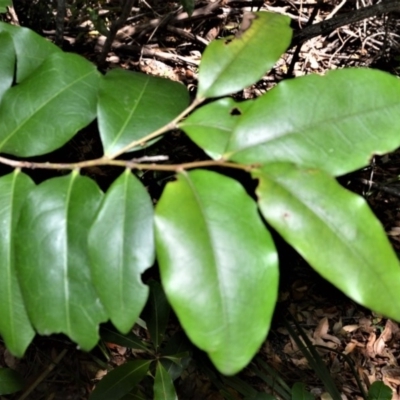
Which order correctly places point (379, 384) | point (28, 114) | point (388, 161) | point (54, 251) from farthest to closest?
point (388, 161) < point (379, 384) < point (28, 114) < point (54, 251)

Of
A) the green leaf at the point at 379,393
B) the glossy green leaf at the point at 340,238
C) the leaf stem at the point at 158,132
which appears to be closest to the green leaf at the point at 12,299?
the leaf stem at the point at 158,132

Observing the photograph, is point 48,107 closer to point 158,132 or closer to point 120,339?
point 158,132

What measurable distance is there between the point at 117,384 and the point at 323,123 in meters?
1.29

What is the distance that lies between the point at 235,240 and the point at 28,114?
44cm

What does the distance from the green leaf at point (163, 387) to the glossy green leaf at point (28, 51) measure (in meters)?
1.12

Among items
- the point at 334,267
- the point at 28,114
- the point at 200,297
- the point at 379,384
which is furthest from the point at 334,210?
the point at 379,384

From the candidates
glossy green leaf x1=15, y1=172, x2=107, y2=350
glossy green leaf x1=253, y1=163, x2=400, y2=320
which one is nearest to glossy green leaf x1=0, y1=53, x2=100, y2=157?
glossy green leaf x1=15, y1=172, x2=107, y2=350

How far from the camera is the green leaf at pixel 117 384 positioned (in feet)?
5.75

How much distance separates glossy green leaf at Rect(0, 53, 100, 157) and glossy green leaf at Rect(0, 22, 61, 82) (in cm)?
5

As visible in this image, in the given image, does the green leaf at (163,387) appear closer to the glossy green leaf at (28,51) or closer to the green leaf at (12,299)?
the green leaf at (12,299)

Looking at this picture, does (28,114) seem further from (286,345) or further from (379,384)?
(286,345)

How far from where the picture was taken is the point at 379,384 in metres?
1.96

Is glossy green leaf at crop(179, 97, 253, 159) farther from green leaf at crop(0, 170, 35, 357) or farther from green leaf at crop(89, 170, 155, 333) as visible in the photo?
green leaf at crop(0, 170, 35, 357)

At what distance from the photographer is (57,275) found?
0.80 meters
